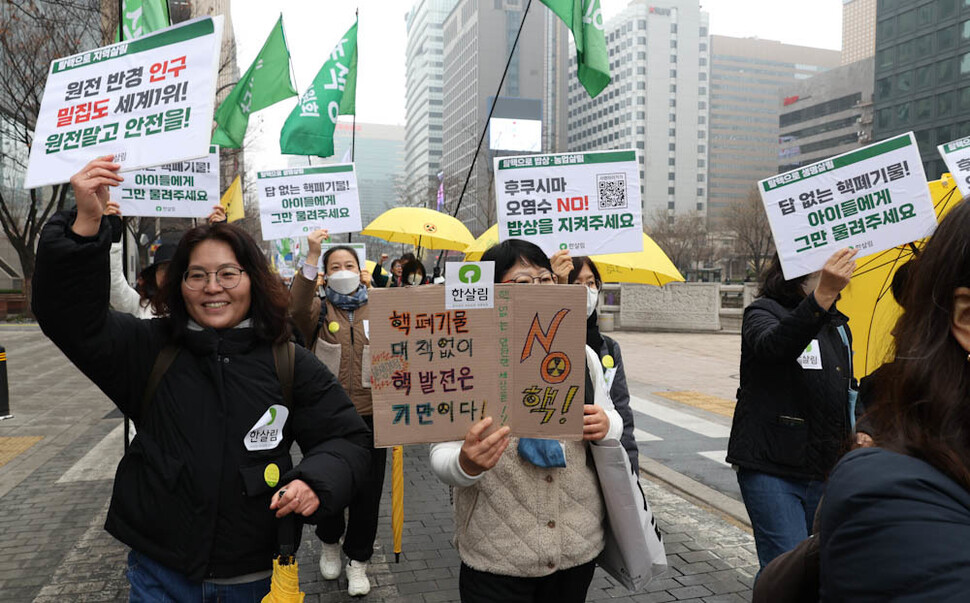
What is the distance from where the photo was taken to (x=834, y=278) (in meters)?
2.87

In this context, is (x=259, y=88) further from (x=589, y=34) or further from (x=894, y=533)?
(x=894, y=533)

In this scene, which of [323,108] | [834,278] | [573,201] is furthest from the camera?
[323,108]

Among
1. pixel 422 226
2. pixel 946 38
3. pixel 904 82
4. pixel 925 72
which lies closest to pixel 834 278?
pixel 422 226

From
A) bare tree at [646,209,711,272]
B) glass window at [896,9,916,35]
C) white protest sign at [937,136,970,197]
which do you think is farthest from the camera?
bare tree at [646,209,711,272]

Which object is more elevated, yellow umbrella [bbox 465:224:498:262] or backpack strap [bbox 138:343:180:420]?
yellow umbrella [bbox 465:224:498:262]

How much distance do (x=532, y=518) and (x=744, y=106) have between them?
16551 centimetres

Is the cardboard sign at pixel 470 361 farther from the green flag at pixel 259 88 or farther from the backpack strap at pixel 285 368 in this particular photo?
the green flag at pixel 259 88

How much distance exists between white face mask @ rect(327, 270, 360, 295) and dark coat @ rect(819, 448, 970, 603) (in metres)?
3.93

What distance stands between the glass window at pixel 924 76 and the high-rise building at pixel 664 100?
239 ft

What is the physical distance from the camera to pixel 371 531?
4.32 m

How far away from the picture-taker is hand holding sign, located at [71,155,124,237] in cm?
202

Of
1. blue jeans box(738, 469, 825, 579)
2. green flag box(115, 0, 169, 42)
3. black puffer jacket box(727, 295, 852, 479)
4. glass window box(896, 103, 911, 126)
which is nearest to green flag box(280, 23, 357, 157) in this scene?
green flag box(115, 0, 169, 42)

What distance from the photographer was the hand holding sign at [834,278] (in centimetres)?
282

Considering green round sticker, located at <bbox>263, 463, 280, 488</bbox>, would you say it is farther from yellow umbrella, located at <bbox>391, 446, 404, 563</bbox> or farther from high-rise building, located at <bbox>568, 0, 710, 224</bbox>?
high-rise building, located at <bbox>568, 0, 710, 224</bbox>
